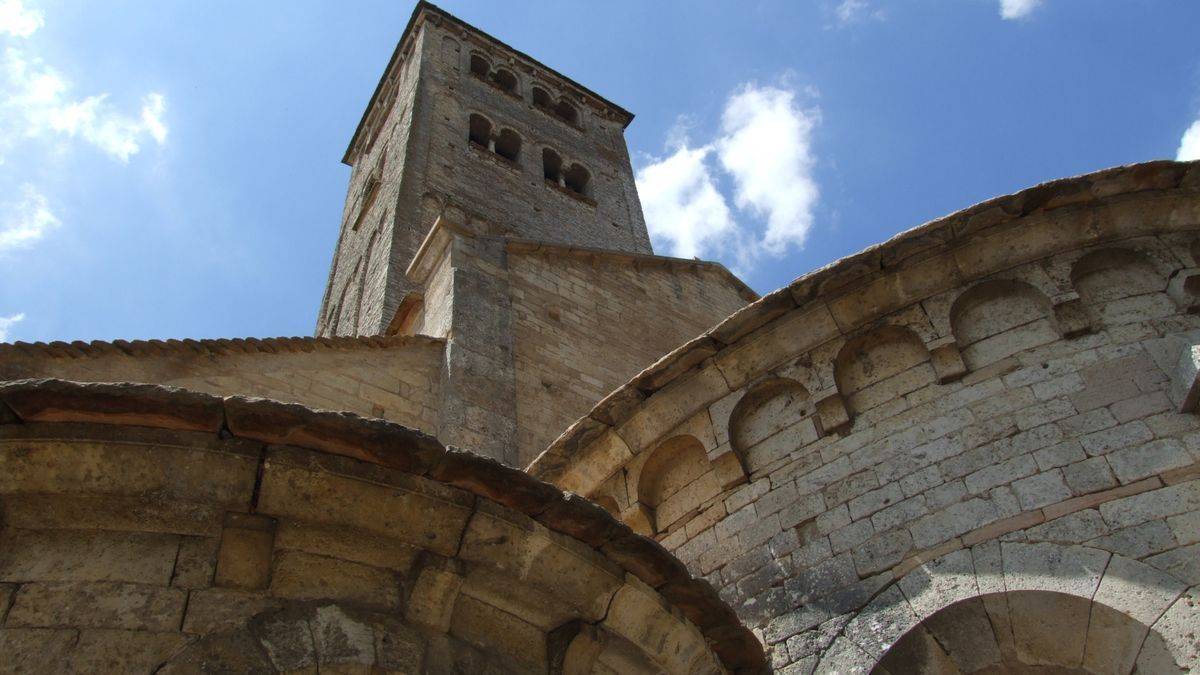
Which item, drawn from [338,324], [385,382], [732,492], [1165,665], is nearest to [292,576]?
[732,492]

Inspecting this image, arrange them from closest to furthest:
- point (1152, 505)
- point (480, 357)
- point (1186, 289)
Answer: point (1152, 505) < point (1186, 289) < point (480, 357)

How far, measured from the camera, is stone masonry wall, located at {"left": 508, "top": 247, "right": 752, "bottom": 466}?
9.81 meters

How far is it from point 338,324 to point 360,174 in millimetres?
6524

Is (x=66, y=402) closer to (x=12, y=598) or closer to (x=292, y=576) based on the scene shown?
(x=12, y=598)

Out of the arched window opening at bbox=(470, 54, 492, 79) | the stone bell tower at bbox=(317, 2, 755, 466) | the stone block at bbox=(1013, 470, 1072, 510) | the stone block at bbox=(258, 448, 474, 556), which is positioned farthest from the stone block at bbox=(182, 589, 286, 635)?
the arched window opening at bbox=(470, 54, 492, 79)

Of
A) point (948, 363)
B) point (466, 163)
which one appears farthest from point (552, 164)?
point (948, 363)

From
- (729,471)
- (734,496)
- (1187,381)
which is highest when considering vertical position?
(729,471)

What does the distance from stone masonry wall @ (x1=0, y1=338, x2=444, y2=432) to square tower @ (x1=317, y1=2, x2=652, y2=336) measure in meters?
6.33

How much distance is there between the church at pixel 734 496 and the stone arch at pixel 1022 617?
11 mm

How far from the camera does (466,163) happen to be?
20016 millimetres

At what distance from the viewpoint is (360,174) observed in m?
24.5

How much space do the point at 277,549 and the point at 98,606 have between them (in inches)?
21.2

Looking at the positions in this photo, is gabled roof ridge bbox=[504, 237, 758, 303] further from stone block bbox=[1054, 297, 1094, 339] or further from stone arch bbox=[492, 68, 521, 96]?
stone arch bbox=[492, 68, 521, 96]

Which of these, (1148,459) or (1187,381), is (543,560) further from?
(1187,381)
